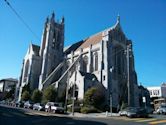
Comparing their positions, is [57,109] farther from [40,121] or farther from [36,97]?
[36,97]

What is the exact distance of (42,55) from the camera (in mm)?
70062

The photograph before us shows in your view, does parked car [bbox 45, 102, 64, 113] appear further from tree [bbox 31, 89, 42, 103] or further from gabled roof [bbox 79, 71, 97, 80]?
tree [bbox 31, 89, 42, 103]

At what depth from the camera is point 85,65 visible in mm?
58750

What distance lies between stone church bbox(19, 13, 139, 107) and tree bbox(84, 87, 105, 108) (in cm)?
243

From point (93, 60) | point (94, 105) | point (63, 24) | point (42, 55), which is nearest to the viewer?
point (94, 105)

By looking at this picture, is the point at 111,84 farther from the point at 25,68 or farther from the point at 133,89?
the point at 25,68

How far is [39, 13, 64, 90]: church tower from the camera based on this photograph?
6554 centimetres

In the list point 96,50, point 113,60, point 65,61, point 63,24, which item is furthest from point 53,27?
point 113,60

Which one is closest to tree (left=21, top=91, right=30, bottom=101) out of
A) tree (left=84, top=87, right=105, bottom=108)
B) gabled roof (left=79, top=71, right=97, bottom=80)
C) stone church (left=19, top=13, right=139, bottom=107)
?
stone church (left=19, top=13, right=139, bottom=107)

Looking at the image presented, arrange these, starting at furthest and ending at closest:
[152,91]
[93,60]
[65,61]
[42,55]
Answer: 1. [152,91]
2. [42,55]
3. [65,61]
4. [93,60]

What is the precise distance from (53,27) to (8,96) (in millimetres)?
30661

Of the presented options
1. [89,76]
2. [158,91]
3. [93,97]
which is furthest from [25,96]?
[158,91]

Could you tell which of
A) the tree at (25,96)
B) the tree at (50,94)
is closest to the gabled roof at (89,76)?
the tree at (50,94)

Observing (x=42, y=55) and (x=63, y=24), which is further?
(x=63, y=24)
